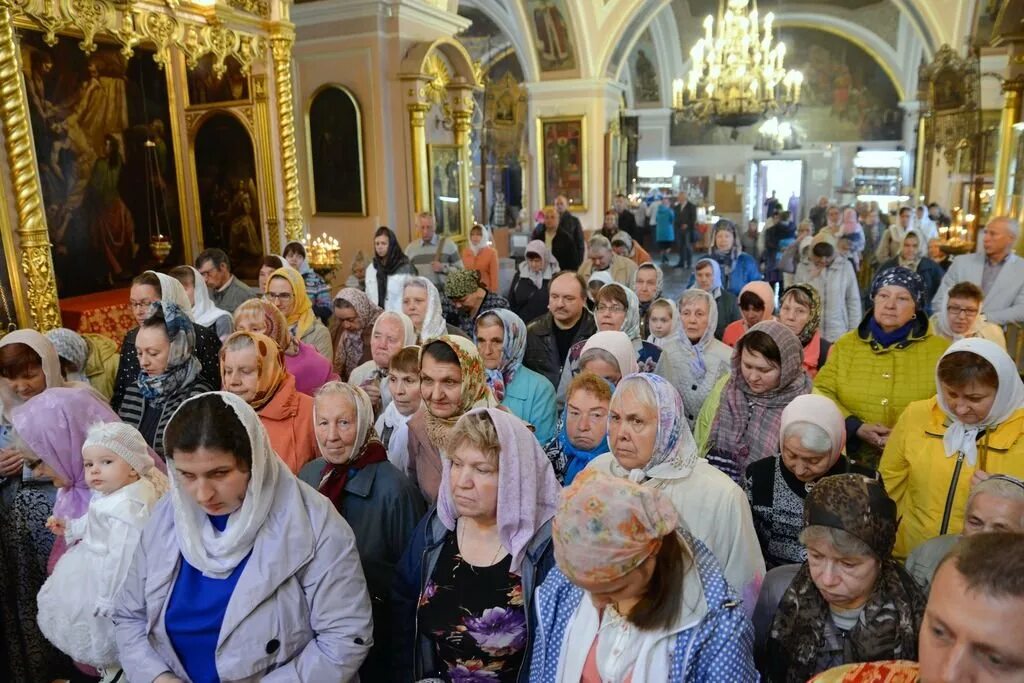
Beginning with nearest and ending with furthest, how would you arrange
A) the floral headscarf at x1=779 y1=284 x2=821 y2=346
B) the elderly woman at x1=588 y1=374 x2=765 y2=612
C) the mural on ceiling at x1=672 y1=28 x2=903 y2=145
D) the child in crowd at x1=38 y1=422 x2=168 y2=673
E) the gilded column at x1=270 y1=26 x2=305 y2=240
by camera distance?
the elderly woman at x1=588 y1=374 x2=765 y2=612
the child in crowd at x1=38 y1=422 x2=168 y2=673
the floral headscarf at x1=779 y1=284 x2=821 y2=346
the gilded column at x1=270 y1=26 x2=305 y2=240
the mural on ceiling at x1=672 y1=28 x2=903 y2=145

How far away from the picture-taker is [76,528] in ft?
8.61

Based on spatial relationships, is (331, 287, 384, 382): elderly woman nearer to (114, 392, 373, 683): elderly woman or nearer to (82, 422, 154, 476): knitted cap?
(82, 422, 154, 476): knitted cap

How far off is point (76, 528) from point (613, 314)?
3.27 m

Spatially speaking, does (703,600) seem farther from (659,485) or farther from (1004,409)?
(1004,409)

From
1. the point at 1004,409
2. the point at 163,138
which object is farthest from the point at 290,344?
the point at 163,138

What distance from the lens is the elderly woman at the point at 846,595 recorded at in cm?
196

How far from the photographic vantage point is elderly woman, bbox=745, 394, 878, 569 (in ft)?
Result: 8.77

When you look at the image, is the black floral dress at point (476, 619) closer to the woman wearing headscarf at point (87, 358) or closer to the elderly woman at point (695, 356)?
the elderly woman at point (695, 356)

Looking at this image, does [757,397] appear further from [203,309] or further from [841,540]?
[203,309]

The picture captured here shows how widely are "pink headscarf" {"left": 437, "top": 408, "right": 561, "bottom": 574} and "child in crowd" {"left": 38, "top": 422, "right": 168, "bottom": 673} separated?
1178mm

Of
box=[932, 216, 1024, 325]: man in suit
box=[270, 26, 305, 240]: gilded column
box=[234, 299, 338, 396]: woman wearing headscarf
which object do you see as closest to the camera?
box=[234, 299, 338, 396]: woman wearing headscarf

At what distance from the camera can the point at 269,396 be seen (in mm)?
3502

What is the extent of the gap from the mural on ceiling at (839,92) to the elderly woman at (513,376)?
22.2 meters

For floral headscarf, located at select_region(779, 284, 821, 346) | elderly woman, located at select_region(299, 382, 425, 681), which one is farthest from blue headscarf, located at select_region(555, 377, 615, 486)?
floral headscarf, located at select_region(779, 284, 821, 346)
